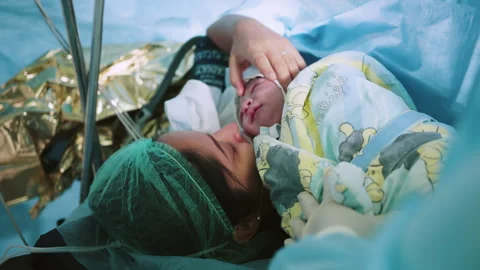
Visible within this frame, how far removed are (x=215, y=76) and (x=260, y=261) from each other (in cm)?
50

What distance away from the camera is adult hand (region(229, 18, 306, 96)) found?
0.88 metres

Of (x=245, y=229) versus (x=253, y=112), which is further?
(x=253, y=112)

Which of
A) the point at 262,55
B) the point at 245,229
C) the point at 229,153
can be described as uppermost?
the point at 262,55

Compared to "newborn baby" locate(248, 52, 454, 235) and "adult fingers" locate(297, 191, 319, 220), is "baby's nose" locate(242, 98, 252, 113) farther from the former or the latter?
"adult fingers" locate(297, 191, 319, 220)

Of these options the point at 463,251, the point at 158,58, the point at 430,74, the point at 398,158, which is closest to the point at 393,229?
the point at 463,251

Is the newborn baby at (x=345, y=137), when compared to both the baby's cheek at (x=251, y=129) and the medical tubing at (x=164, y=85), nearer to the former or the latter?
the baby's cheek at (x=251, y=129)

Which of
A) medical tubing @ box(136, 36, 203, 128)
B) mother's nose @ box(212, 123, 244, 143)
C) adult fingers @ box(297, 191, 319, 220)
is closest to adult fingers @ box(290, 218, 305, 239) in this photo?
adult fingers @ box(297, 191, 319, 220)

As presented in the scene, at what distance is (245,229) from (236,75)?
0.34 meters

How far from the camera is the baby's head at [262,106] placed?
88 centimetres

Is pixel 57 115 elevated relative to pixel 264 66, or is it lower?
lower

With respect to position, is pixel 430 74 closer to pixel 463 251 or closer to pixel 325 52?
pixel 325 52

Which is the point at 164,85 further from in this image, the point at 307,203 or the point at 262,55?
the point at 307,203

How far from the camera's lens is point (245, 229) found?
0.78m

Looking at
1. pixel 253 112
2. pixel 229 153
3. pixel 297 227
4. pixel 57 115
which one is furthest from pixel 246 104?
pixel 57 115
